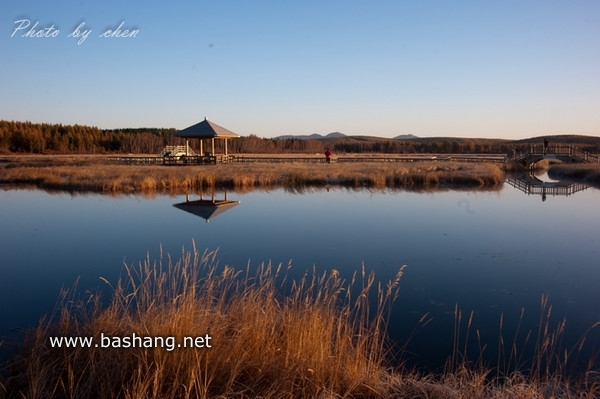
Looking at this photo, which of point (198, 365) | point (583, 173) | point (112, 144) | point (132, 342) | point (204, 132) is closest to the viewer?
point (198, 365)

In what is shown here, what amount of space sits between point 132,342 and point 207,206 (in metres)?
11.9

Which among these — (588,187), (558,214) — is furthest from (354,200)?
(588,187)

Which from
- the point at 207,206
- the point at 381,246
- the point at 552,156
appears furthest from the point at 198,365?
the point at 552,156

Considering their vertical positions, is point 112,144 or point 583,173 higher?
point 112,144

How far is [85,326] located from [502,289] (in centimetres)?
557

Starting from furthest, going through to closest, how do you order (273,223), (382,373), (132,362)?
1. (273,223)
2. (382,373)
3. (132,362)

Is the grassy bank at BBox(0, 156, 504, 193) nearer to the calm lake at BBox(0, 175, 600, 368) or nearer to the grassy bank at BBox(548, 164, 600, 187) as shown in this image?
the calm lake at BBox(0, 175, 600, 368)

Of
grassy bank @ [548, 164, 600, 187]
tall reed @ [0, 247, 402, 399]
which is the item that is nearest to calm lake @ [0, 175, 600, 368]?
tall reed @ [0, 247, 402, 399]

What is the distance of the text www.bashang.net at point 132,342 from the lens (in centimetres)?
356

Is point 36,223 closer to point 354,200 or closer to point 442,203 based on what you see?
point 354,200

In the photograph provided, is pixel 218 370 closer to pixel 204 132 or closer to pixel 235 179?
pixel 235 179

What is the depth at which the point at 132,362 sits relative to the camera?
345cm

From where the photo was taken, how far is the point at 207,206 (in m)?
15.5

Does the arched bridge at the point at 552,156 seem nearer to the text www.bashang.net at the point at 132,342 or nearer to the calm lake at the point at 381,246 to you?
the calm lake at the point at 381,246
